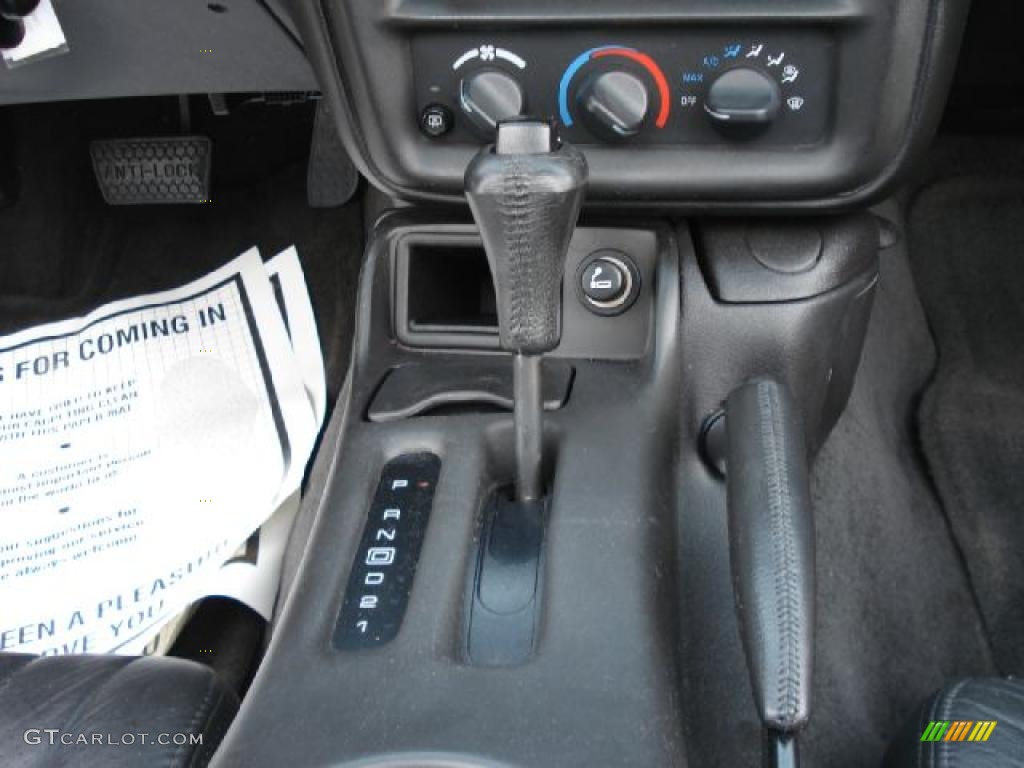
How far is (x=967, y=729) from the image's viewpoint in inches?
22.9

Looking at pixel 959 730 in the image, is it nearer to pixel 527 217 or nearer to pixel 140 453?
pixel 527 217

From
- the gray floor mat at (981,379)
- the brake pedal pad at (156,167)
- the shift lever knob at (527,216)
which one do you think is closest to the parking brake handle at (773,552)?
the shift lever knob at (527,216)

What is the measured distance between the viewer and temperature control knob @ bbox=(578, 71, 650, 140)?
2.15ft

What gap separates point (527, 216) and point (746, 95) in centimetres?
21

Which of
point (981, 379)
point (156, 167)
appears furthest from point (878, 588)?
point (156, 167)

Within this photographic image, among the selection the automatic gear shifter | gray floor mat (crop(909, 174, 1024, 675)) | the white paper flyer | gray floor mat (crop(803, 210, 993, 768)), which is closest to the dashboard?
the automatic gear shifter

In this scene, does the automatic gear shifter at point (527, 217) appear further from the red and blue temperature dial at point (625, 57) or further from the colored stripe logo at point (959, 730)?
the colored stripe logo at point (959, 730)

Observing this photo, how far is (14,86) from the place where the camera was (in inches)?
A: 33.8

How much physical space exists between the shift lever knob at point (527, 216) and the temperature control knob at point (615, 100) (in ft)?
0.46

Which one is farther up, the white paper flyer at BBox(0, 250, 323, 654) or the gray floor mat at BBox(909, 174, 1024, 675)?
the white paper flyer at BBox(0, 250, 323, 654)

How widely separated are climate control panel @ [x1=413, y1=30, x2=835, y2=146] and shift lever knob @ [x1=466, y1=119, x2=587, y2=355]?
0.15 metres

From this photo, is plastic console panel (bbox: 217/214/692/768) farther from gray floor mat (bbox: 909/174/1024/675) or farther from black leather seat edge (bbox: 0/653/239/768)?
gray floor mat (bbox: 909/174/1024/675)

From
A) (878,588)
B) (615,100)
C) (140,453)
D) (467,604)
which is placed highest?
(615,100)

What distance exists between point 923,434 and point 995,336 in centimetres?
18
